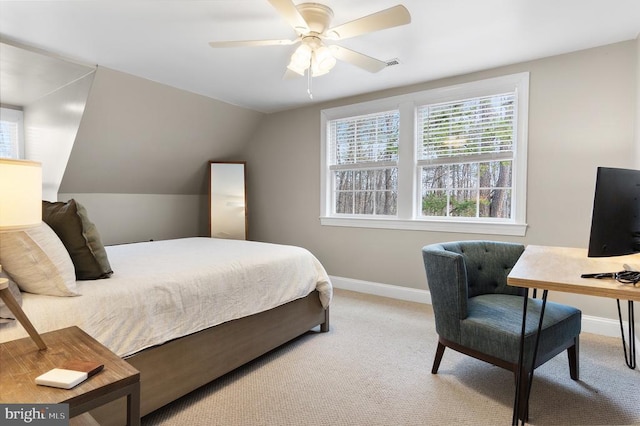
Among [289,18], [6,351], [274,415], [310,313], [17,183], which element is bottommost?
[274,415]

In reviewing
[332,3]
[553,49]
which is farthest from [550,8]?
[332,3]

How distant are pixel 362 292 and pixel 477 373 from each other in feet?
6.59

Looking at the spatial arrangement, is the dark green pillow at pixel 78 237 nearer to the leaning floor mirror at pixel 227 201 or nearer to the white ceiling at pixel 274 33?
the white ceiling at pixel 274 33

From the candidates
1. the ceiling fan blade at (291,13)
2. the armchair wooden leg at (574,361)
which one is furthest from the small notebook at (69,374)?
the armchair wooden leg at (574,361)

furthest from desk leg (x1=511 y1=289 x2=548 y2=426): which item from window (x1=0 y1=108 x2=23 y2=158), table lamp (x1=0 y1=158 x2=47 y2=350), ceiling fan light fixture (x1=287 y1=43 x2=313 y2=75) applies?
window (x1=0 y1=108 x2=23 y2=158)

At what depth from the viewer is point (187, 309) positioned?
75.2 inches

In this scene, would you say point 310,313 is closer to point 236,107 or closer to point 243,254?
point 243,254

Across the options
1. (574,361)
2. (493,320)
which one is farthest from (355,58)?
(574,361)

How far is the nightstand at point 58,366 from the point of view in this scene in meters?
0.93

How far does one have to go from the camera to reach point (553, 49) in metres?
2.91

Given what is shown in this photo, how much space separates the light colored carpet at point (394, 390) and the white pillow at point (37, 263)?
0.85m

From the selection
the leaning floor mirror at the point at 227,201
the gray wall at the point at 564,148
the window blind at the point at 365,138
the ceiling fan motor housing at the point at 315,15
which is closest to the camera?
the ceiling fan motor housing at the point at 315,15

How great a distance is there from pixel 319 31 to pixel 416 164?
82.0 inches

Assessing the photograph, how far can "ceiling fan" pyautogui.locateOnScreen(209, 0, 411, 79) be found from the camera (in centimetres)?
186
